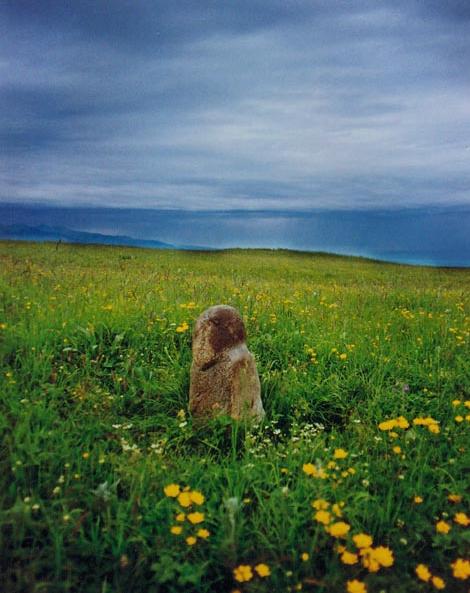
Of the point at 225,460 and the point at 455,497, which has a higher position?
the point at 455,497

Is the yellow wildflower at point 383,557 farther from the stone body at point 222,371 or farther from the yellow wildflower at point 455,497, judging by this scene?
the stone body at point 222,371

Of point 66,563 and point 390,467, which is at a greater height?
point 390,467

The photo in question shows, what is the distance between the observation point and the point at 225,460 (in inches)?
163

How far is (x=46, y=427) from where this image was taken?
4.08m

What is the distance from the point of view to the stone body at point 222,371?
4750 millimetres

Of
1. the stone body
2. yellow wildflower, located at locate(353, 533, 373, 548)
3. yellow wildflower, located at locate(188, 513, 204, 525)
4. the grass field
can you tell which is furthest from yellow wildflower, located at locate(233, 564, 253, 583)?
the stone body

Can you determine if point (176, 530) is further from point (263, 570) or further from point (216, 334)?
point (216, 334)

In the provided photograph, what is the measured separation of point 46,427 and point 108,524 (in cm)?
128

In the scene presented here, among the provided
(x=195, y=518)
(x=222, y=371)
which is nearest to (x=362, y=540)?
(x=195, y=518)

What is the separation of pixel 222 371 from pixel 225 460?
909mm

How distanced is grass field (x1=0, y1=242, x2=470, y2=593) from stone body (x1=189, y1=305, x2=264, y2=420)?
0.20m

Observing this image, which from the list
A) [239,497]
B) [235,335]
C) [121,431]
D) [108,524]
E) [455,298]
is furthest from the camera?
[455,298]

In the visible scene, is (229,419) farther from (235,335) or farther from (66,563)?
(66,563)

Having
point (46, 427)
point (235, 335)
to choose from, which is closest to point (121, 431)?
point (46, 427)
